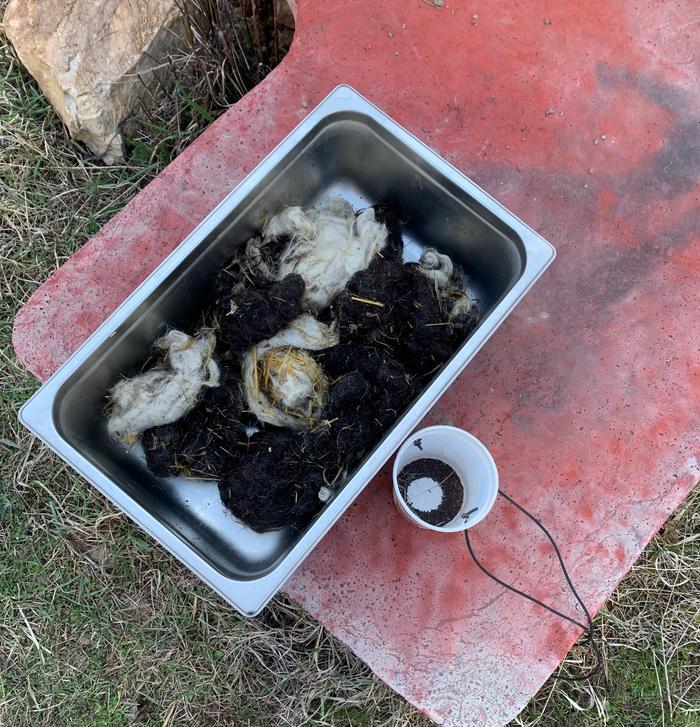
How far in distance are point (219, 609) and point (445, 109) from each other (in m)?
1.54

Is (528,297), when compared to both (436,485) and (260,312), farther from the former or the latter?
(260,312)

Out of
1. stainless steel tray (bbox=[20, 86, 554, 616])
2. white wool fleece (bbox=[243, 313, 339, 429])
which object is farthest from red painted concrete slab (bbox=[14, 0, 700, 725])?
white wool fleece (bbox=[243, 313, 339, 429])

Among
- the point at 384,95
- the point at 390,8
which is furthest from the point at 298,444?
the point at 390,8

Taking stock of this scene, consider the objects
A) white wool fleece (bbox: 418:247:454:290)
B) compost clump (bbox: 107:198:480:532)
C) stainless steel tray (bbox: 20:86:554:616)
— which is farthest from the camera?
white wool fleece (bbox: 418:247:454:290)

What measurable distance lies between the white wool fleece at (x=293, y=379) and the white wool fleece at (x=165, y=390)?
9 cm

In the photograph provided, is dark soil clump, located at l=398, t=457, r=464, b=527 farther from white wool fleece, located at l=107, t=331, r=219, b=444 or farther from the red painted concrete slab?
white wool fleece, located at l=107, t=331, r=219, b=444

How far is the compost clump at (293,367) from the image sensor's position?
1264 mm

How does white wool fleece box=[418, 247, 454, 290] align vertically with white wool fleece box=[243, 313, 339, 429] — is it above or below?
above

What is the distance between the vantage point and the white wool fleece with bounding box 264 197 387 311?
1361mm

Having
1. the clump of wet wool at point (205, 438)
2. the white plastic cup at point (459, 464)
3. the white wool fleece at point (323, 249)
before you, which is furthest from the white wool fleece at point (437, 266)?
the clump of wet wool at point (205, 438)

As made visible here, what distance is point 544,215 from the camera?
1.53m

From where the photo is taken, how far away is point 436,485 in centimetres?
146

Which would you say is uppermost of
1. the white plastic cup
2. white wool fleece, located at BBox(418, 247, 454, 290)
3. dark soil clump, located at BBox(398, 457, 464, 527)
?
white wool fleece, located at BBox(418, 247, 454, 290)

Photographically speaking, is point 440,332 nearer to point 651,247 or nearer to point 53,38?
point 651,247
